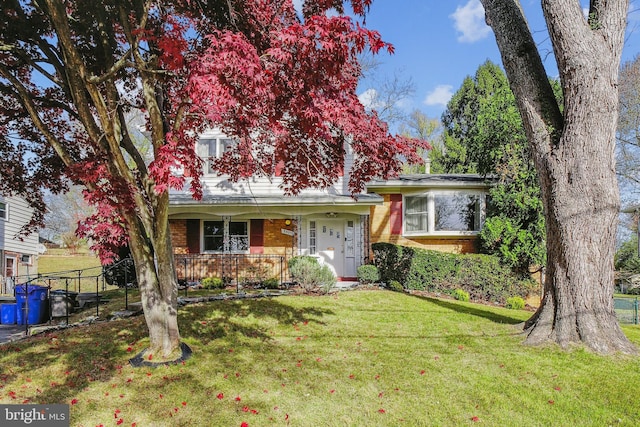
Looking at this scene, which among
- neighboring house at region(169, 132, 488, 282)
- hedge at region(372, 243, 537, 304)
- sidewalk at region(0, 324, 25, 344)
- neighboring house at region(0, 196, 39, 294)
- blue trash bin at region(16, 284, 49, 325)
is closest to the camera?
sidewalk at region(0, 324, 25, 344)

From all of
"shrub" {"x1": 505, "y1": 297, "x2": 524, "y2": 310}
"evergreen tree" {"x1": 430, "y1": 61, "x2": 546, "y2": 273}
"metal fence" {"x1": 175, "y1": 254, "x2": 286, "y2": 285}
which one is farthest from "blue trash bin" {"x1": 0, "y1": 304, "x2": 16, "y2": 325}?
"evergreen tree" {"x1": 430, "y1": 61, "x2": 546, "y2": 273}

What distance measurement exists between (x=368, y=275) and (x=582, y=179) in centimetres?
709

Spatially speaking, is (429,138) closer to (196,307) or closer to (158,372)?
(196,307)

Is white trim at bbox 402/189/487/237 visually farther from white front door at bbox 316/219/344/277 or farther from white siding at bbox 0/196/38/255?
white siding at bbox 0/196/38/255

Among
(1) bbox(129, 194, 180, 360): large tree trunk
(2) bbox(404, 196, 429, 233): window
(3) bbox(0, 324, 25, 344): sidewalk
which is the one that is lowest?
(3) bbox(0, 324, 25, 344): sidewalk

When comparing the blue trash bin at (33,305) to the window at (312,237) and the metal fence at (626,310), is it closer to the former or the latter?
the window at (312,237)

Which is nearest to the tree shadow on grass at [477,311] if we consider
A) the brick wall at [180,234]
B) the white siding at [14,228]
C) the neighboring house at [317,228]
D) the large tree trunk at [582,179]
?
the large tree trunk at [582,179]

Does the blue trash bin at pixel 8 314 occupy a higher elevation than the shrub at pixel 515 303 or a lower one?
higher

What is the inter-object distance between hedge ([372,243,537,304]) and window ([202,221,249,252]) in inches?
201

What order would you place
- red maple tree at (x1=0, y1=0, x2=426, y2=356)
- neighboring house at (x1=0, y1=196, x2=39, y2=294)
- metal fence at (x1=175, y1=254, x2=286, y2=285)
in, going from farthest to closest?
1. neighboring house at (x1=0, y1=196, x2=39, y2=294)
2. metal fence at (x1=175, y1=254, x2=286, y2=285)
3. red maple tree at (x1=0, y1=0, x2=426, y2=356)

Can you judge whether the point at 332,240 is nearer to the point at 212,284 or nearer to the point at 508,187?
the point at 212,284

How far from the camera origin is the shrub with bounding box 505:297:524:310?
35.8ft

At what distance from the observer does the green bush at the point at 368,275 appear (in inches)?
467

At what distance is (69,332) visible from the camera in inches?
263
